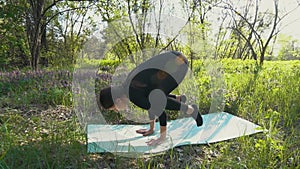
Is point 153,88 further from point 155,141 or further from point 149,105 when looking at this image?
point 155,141

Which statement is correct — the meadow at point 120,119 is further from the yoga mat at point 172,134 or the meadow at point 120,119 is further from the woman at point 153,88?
the woman at point 153,88

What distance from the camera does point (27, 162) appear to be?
1.31 metres

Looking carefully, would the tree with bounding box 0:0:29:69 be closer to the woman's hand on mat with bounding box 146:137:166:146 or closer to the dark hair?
the dark hair

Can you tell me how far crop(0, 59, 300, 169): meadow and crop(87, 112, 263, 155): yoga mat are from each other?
0.21 feet

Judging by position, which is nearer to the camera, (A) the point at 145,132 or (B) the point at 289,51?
(A) the point at 145,132

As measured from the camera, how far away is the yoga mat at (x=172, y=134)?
5.34 ft

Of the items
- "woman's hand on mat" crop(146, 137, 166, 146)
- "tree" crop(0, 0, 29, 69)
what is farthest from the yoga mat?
"tree" crop(0, 0, 29, 69)

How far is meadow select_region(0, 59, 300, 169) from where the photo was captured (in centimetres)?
142

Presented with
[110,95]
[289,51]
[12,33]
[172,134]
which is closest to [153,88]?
[110,95]

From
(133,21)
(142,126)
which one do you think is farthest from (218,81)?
(133,21)

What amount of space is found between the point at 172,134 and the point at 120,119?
607 millimetres

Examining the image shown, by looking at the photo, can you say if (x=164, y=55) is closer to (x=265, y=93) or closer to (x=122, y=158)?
(x=122, y=158)

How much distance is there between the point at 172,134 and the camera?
194 centimetres

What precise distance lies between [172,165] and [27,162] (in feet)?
2.68
